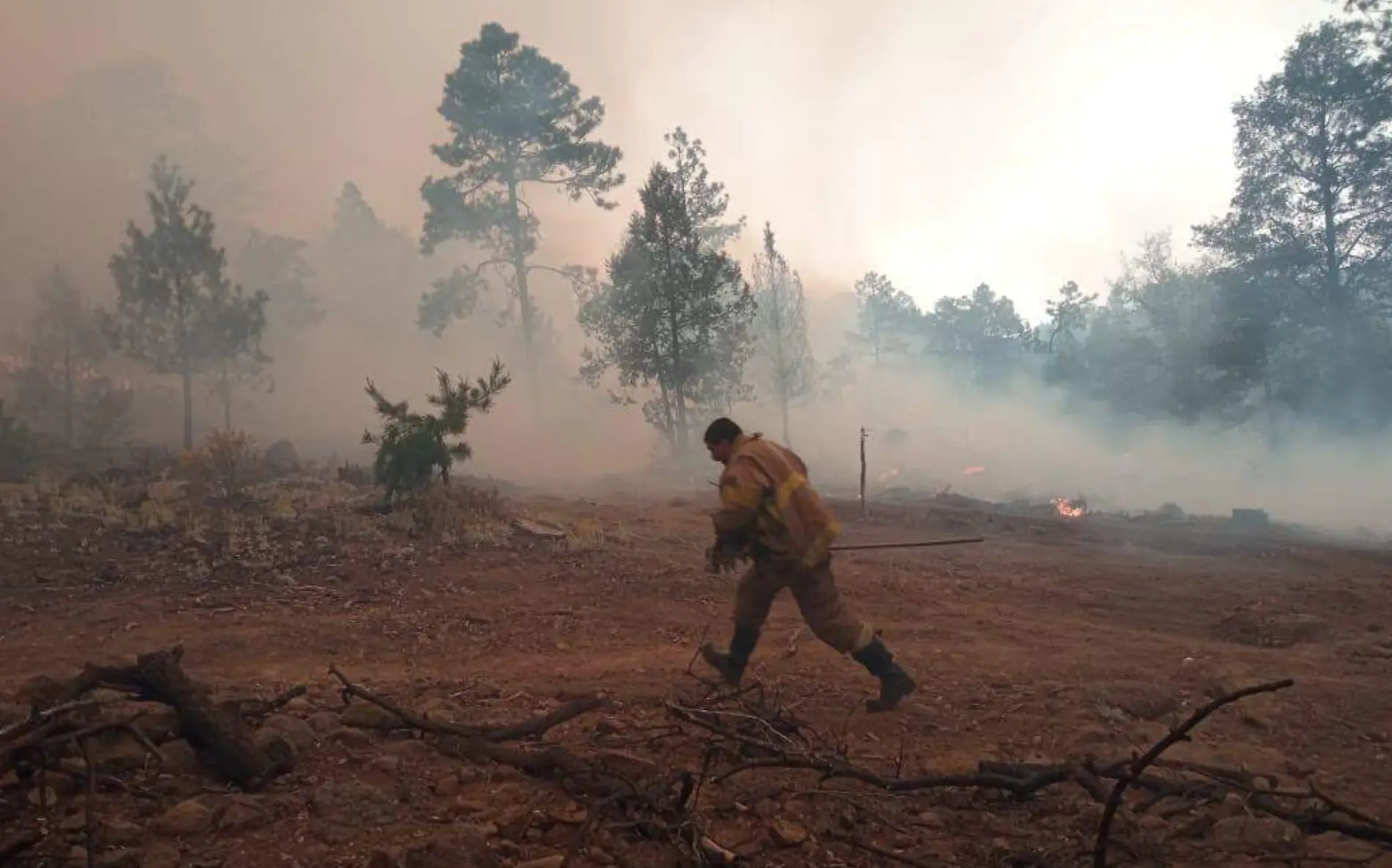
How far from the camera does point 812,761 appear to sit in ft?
10.6

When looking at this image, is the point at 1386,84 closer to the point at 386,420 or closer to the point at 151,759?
the point at 386,420

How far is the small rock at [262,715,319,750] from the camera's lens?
350cm

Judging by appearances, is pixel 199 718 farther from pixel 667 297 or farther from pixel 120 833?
Result: pixel 667 297

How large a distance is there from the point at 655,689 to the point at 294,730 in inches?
77.6

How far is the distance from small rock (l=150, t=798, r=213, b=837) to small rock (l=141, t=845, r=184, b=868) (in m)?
0.09

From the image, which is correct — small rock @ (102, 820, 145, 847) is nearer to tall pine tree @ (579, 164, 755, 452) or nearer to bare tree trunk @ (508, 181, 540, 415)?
tall pine tree @ (579, 164, 755, 452)

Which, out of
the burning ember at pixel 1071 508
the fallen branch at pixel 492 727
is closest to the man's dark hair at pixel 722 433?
the fallen branch at pixel 492 727

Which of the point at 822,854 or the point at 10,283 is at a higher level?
the point at 10,283

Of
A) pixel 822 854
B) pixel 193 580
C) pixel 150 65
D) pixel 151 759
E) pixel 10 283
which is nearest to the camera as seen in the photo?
pixel 822 854

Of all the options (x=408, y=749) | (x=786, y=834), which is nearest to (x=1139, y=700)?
(x=786, y=834)

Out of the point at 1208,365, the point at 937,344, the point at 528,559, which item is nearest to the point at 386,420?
the point at 528,559

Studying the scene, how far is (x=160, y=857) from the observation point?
253cm

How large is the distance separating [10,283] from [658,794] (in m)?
69.2

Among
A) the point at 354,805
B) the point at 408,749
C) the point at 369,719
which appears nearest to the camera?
the point at 354,805
